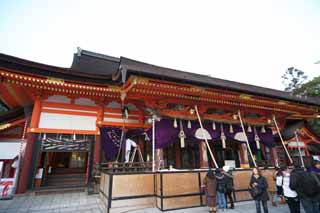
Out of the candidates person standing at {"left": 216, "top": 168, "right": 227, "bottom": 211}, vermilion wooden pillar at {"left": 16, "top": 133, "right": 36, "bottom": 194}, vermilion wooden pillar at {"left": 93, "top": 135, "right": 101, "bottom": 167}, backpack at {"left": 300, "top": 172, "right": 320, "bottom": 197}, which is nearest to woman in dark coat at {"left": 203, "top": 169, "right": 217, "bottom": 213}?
person standing at {"left": 216, "top": 168, "right": 227, "bottom": 211}

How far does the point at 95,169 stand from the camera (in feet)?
→ 20.0

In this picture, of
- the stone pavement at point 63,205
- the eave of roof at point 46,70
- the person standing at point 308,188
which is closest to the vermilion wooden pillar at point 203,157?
the stone pavement at point 63,205

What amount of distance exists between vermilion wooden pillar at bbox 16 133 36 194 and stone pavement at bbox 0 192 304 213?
29cm

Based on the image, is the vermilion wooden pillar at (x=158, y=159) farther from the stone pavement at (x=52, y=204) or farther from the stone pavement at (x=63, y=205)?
the stone pavement at (x=52, y=204)

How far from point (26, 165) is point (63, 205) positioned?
2087 mm

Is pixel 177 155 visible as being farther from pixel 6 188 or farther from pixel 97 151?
pixel 6 188

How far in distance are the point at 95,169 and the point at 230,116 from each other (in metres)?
5.75

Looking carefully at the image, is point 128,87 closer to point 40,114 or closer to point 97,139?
point 97,139

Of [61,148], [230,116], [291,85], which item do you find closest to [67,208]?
[61,148]

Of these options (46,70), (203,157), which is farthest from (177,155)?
(46,70)

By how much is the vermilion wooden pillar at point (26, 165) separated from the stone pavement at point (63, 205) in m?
0.29

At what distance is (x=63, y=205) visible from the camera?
15.0ft

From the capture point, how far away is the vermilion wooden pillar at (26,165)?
531 cm

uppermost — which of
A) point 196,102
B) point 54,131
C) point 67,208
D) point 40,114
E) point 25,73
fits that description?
point 25,73
